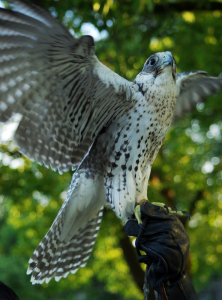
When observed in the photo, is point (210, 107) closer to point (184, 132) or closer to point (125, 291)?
point (184, 132)

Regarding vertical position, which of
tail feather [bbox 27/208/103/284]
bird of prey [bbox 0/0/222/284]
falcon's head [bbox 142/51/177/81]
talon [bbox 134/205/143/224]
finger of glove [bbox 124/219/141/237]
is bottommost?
tail feather [bbox 27/208/103/284]

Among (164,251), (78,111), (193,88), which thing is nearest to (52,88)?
(78,111)

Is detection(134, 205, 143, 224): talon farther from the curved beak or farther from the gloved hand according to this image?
the curved beak

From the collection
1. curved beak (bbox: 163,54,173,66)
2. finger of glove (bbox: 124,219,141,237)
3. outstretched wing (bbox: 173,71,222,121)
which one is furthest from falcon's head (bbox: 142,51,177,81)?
finger of glove (bbox: 124,219,141,237)

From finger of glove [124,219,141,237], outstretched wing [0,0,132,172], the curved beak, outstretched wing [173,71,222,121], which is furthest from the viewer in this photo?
outstretched wing [173,71,222,121]

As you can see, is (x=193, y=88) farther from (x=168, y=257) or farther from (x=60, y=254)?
(x=60, y=254)

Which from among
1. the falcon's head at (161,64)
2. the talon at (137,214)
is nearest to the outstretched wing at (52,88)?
the falcon's head at (161,64)

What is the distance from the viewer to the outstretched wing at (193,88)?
3.07m

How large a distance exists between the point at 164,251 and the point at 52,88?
1.38m

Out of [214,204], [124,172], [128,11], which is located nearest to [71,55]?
[124,172]

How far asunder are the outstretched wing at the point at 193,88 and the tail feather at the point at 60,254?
1.45 metres

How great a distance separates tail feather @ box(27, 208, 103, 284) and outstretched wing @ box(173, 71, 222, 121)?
145 centimetres

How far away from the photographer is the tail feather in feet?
8.81

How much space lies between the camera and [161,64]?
231 centimetres
